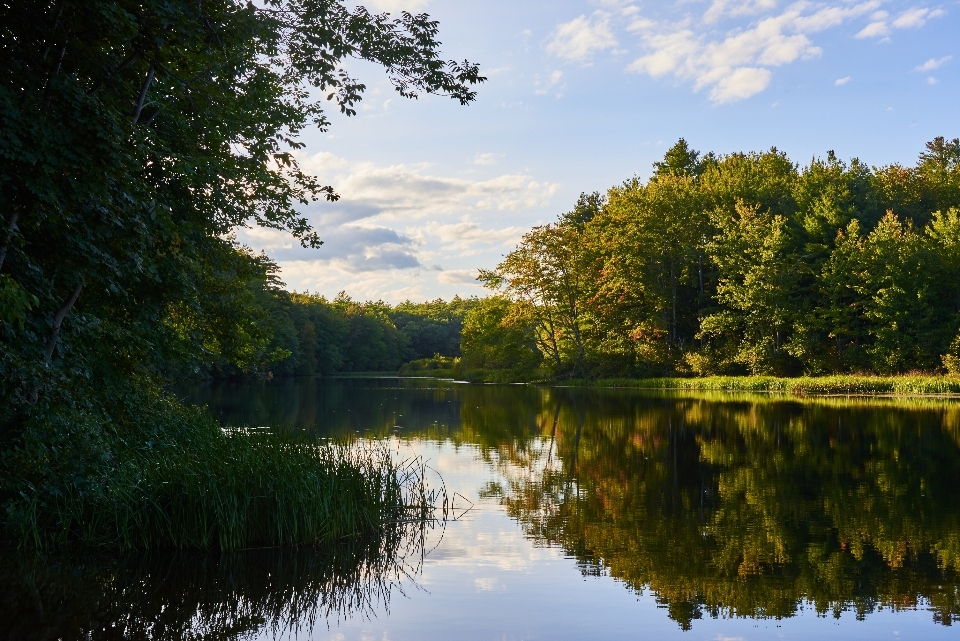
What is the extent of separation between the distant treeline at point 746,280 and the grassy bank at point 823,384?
2.12m

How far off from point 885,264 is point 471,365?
31.2 m

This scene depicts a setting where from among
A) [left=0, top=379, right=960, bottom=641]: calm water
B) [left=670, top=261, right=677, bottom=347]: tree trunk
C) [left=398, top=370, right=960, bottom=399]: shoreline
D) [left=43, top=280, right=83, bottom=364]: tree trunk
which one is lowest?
[left=0, top=379, right=960, bottom=641]: calm water

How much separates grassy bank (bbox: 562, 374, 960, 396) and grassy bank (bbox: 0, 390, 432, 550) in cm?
3225

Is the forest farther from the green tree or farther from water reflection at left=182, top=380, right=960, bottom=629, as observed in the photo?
water reflection at left=182, top=380, right=960, bottom=629

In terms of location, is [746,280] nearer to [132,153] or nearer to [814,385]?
[814,385]

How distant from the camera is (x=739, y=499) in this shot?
11.3 meters

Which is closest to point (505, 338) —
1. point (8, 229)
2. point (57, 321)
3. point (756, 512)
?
point (756, 512)

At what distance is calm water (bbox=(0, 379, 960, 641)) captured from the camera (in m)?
6.23

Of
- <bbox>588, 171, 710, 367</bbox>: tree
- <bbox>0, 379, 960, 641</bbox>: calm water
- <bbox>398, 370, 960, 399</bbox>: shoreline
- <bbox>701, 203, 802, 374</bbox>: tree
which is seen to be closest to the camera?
<bbox>0, 379, 960, 641</bbox>: calm water

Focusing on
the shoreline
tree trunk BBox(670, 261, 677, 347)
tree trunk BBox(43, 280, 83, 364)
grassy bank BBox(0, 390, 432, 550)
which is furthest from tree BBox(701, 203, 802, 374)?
tree trunk BBox(43, 280, 83, 364)

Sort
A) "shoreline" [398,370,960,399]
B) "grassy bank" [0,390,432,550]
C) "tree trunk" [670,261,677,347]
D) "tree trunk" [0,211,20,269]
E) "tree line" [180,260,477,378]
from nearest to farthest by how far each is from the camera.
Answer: "tree trunk" [0,211,20,269], "grassy bank" [0,390,432,550], "shoreline" [398,370,960,399], "tree trunk" [670,261,677,347], "tree line" [180,260,477,378]

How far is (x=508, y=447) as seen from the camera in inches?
699

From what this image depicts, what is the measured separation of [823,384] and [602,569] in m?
32.9

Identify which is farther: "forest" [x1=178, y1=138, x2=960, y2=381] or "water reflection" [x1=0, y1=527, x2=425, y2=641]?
"forest" [x1=178, y1=138, x2=960, y2=381]
